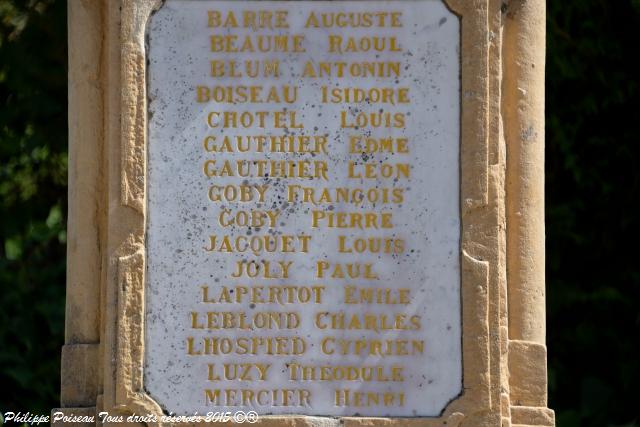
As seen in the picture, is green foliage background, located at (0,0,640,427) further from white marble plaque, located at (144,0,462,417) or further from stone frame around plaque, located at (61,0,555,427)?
white marble plaque, located at (144,0,462,417)

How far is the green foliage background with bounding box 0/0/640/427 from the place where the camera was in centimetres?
800

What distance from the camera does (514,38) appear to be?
6285 mm

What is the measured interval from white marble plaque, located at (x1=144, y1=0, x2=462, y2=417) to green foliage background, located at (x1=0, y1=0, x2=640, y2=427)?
211 cm

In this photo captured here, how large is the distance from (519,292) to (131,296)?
5.20 ft
